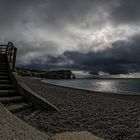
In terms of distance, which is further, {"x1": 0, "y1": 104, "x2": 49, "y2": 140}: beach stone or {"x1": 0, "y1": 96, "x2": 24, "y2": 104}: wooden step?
{"x1": 0, "y1": 96, "x2": 24, "y2": 104}: wooden step

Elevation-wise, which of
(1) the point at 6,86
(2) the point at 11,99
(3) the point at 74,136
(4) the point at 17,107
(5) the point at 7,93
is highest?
(1) the point at 6,86

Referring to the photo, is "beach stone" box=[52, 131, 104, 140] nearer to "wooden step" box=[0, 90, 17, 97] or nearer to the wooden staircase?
the wooden staircase

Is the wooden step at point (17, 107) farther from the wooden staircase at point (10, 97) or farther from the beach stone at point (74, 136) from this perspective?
the beach stone at point (74, 136)

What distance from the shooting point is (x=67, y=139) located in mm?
5723

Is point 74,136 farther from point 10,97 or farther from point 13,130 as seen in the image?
point 10,97

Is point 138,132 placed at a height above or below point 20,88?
below

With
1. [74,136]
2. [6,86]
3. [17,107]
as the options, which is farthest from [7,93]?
[74,136]

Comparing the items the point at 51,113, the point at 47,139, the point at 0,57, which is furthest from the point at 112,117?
the point at 0,57

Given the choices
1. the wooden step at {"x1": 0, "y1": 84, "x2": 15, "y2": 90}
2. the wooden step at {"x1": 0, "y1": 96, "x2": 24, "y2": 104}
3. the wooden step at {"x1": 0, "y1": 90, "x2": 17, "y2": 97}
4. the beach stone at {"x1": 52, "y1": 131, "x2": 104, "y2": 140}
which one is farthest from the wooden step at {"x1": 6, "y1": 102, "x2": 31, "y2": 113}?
the beach stone at {"x1": 52, "y1": 131, "x2": 104, "y2": 140}

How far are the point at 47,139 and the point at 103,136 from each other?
175 cm

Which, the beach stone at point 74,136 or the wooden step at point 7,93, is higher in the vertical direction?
the wooden step at point 7,93

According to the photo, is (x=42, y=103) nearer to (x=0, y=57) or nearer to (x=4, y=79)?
(x=4, y=79)

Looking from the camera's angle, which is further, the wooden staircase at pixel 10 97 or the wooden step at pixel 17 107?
the wooden staircase at pixel 10 97

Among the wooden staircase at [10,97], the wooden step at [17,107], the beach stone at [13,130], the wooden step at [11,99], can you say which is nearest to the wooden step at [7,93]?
the wooden staircase at [10,97]
